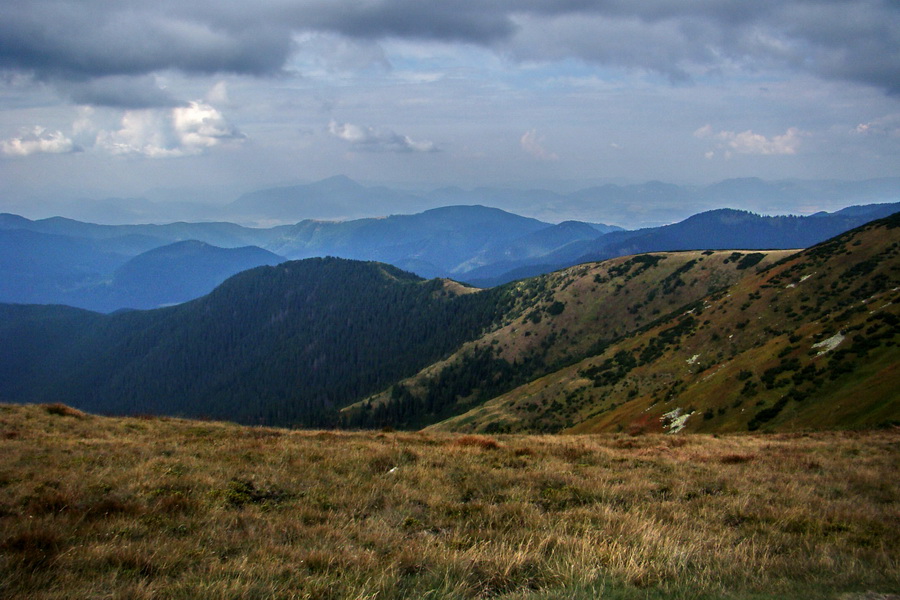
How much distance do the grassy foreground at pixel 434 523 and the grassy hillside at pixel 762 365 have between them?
1462 centimetres

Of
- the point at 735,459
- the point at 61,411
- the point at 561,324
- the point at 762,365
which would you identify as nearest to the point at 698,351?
the point at 762,365

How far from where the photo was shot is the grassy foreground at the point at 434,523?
5777 millimetres

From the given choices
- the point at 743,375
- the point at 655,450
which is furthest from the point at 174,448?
the point at 743,375

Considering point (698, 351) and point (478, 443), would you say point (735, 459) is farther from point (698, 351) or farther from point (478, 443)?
point (698, 351)

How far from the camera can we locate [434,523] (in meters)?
8.66

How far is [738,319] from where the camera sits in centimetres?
5872

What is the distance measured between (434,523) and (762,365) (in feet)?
119

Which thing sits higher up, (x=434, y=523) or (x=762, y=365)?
(x=434, y=523)

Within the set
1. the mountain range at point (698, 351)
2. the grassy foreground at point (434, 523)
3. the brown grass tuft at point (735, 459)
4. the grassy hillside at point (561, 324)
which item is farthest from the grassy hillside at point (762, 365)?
the grassy hillside at point (561, 324)

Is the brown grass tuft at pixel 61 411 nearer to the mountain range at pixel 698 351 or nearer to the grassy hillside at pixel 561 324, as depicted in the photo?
the mountain range at pixel 698 351

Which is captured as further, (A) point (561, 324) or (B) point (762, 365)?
(A) point (561, 324)

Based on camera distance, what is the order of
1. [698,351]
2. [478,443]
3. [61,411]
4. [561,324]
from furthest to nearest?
[561,324]
[698,351]
[61,411]
[478,443]

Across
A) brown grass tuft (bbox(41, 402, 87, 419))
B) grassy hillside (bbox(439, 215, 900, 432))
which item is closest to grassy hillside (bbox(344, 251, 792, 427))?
grassy hillside (bbox(439, 215, 900, 432))

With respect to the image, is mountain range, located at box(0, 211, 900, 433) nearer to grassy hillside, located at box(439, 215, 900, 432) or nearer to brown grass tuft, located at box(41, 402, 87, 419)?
grassy hillside, located at box(439, 215, 900, 432)
